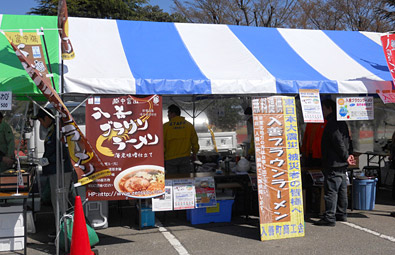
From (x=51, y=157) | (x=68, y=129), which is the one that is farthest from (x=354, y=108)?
(x=51, y=157)

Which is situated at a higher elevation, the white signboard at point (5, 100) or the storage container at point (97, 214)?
the white signboard at point (5, 100)

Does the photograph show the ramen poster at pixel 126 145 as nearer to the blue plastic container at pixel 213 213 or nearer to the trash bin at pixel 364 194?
the blue plastic container at pixel 213 213

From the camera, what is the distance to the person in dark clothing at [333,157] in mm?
5793

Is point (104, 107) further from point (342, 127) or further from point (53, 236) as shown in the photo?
point (342, 127)

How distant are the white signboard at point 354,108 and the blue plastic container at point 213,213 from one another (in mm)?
2199

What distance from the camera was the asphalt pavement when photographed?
500 centimetres

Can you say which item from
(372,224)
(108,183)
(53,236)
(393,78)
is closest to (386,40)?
(393,78)

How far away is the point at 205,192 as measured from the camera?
613cm

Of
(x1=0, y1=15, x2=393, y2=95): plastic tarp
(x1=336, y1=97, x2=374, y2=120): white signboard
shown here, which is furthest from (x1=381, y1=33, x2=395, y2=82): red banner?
(x1=336, y1=97, x2=374, y2=120): white signboard

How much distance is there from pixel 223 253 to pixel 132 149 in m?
1.73

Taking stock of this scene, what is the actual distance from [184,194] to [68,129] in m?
2.24

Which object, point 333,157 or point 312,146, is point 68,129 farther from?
point 312,146

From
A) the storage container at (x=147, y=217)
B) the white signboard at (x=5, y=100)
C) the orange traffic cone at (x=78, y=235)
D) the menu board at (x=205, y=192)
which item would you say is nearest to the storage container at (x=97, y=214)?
the storage container at (x=147, y=217)

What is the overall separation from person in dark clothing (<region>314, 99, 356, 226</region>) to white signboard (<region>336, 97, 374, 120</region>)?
91 mm
